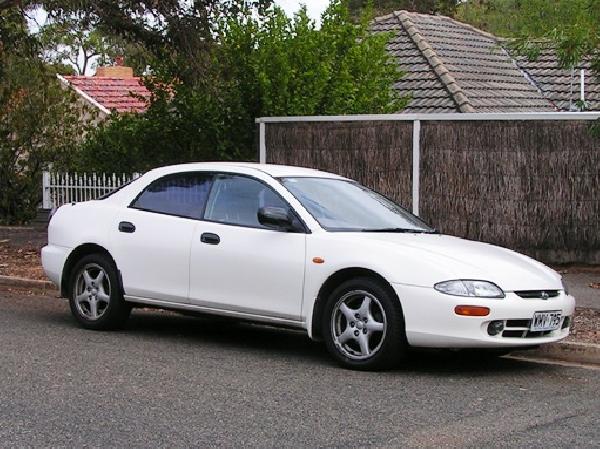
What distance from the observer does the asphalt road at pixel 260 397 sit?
21.3ft

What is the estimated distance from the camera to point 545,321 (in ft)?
27.9

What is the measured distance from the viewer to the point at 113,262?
10125 millimetres

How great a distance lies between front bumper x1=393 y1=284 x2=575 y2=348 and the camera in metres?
8.17

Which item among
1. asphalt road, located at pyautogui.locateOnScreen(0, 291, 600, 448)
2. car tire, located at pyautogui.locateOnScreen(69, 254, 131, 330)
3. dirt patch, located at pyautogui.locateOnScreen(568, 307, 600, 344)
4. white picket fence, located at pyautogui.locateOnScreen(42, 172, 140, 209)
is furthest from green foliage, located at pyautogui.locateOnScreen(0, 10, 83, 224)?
dirt patch, located at pyautogui.locateOnScreen(568, 307, 600, 344)

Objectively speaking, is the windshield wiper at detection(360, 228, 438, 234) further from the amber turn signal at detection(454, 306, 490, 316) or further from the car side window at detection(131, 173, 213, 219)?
the car side window at detection(131, 173, 213, 219)

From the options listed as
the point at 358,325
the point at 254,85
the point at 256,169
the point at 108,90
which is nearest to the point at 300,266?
the point at 358,325

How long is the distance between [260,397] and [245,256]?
1885 mm

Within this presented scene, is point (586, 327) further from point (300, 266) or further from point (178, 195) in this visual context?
point (178, 195)

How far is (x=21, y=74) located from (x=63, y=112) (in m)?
1.89

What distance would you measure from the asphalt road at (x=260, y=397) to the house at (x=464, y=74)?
470 inches

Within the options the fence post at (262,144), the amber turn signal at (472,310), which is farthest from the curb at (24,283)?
the amber turn signal at (472,310)

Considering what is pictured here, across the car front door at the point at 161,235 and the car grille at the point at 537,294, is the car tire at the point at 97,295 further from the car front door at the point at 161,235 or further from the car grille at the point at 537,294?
the car grille at the point at 537,294

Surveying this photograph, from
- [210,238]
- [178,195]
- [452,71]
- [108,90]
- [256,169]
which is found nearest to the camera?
[210,238]

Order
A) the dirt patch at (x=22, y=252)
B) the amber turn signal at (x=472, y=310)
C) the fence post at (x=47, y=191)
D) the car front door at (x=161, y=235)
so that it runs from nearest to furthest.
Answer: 1. the amber turn signal at (x=472, y=310)
2. the car front door at (x=161, y=235)
3. the dirt patch at (x=22, y=252)
4. the fence post at (x=47, y=191)
